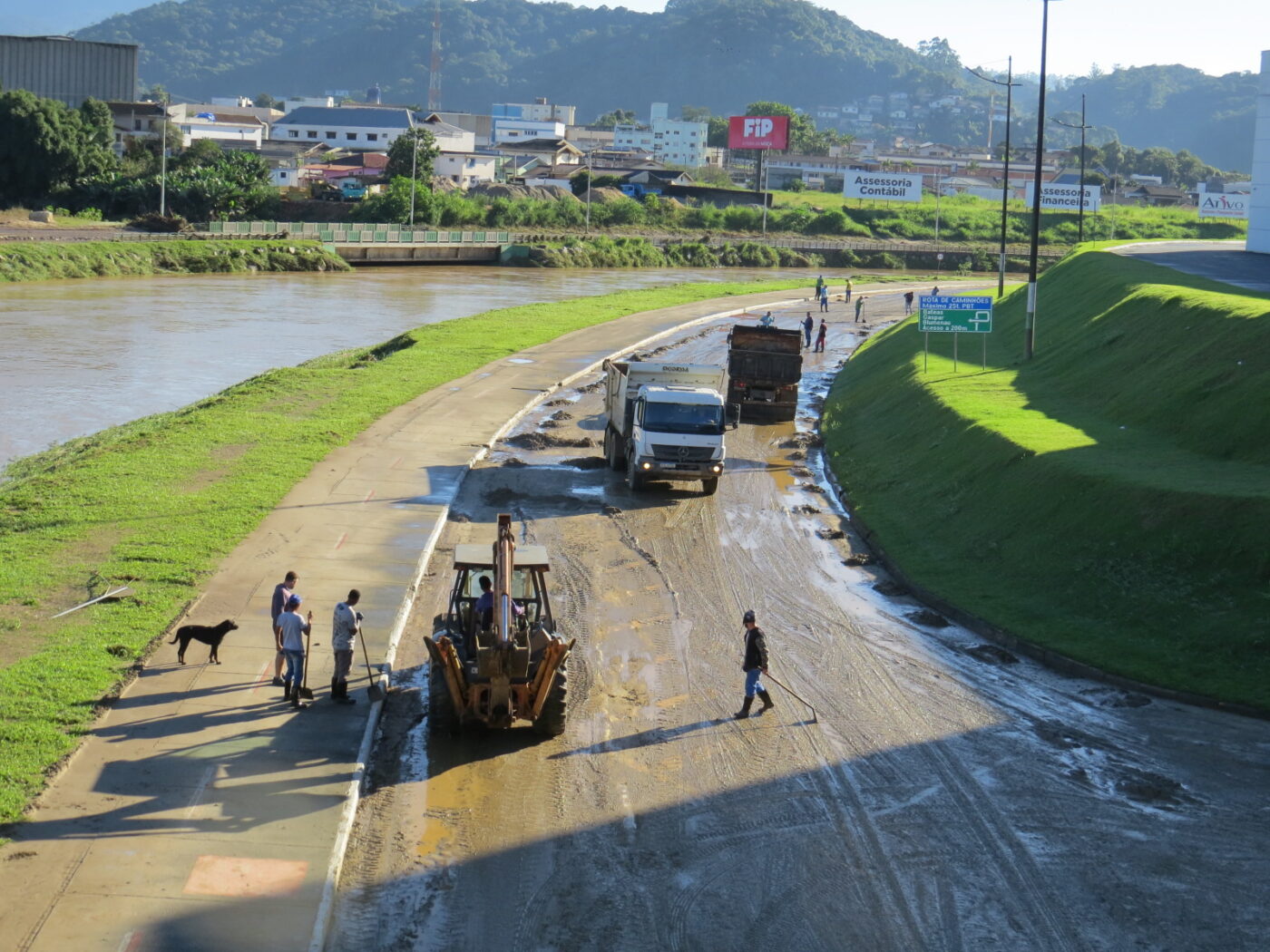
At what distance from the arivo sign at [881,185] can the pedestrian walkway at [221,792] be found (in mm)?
120803

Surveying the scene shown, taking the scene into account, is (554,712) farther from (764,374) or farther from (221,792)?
(764,374)

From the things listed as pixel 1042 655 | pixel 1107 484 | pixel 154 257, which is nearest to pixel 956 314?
pixel 1107 484

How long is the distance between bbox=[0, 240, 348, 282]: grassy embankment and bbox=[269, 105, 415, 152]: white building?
290 ft

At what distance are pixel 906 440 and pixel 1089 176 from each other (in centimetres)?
18037

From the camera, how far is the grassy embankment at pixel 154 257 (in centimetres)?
Result: 7850

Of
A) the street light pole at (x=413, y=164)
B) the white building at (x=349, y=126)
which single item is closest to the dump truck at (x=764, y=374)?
the street light pole at (x=413, y=164)

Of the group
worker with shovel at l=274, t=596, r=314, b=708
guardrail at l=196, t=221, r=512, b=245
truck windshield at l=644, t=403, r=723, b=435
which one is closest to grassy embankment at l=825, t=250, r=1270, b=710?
truck windshield at l=644, t=403, r=723, b=435

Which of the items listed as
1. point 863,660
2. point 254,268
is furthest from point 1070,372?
point 254,268

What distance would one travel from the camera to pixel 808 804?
Result: 15.1 m

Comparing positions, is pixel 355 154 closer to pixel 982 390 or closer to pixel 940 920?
pixel 982 390

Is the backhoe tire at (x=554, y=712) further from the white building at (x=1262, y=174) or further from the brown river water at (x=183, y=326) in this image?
the white building at (x=1262, y=174)

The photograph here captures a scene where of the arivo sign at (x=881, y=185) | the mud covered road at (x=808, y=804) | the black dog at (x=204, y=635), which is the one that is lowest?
the mud covered road at (x=808, y=804)

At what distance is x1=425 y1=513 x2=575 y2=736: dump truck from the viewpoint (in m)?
15.9

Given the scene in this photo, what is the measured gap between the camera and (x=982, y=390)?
37.3m
